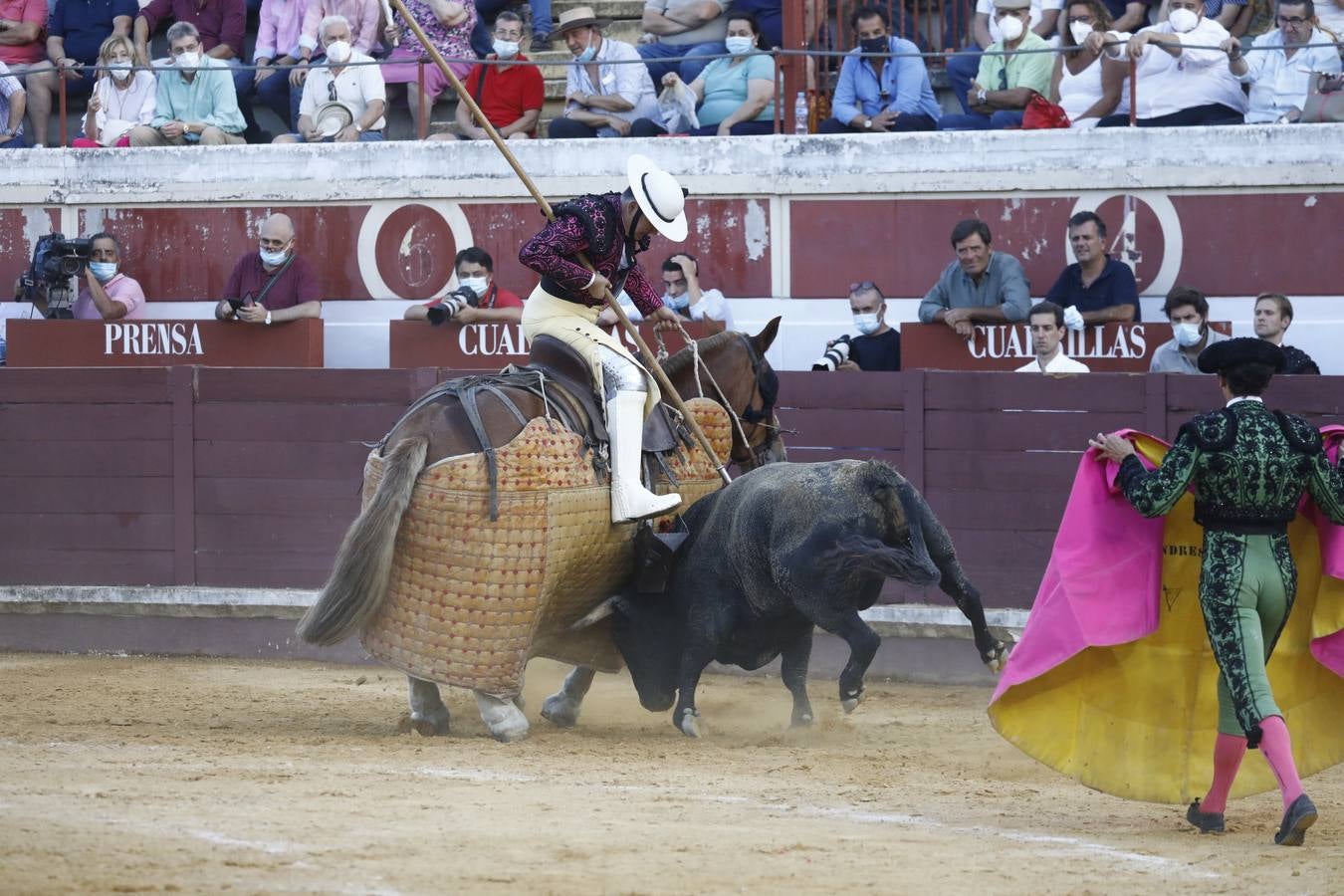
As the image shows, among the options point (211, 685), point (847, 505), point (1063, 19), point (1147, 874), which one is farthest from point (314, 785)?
point (1063, 19)

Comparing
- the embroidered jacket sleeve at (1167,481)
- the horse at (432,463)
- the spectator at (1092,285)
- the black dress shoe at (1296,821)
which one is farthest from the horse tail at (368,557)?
the spectator at (1092,285)

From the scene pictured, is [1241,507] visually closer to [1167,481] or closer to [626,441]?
[1167,481]

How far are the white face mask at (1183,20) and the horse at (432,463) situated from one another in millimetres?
3667

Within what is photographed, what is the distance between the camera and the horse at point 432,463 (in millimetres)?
6207

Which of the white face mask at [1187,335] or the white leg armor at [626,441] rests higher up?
the white face mask at [1187,335]

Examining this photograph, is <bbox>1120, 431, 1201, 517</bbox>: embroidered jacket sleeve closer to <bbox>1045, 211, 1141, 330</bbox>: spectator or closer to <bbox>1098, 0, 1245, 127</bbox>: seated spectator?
<bbox>1045, 211, 1141, 330</bbox>: spectator

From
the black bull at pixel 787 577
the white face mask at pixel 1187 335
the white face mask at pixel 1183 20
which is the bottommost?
the black bull at pixel 787 577

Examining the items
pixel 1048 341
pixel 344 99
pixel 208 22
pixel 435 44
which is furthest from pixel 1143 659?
pixel 208 22

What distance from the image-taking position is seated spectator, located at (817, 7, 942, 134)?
1018cm

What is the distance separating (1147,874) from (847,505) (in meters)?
2.00

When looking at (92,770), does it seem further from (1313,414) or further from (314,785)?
(1313,414)

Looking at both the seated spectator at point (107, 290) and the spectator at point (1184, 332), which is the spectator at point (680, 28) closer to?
the seated spectator at point (107, 290)

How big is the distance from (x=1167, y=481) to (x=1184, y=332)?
4.05m

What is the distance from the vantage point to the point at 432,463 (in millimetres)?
6332
